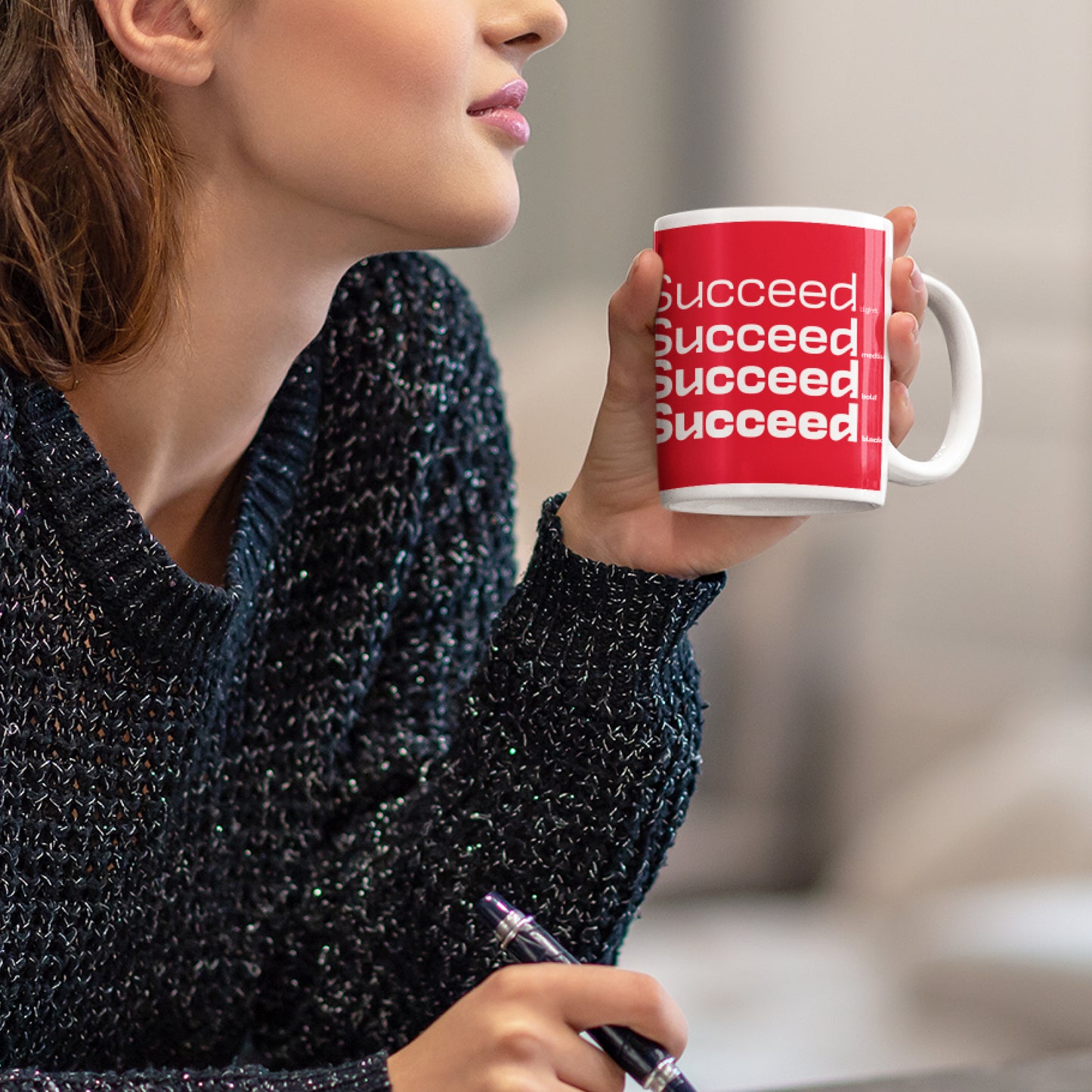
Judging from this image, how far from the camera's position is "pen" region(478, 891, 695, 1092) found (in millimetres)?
652

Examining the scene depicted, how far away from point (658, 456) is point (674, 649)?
21cm

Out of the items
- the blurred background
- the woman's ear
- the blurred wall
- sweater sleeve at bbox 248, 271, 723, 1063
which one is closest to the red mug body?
sweater sleeve at bbox 248, 271, 723, 1063

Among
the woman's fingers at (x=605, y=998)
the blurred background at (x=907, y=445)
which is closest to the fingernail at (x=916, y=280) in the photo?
the woman's fingers at (x=605, y=998)

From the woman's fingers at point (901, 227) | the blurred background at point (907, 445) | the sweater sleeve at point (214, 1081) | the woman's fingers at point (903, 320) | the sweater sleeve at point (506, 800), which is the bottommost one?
the sweater sleeve at point (214, 1081)

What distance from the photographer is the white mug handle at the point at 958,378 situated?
2.48ft

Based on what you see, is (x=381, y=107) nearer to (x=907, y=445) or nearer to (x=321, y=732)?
(x=321, y=732)

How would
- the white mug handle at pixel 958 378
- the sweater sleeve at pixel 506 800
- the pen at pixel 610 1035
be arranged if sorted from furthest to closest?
the sweater sleeve at pixel 506 800, the white mug handle at pixel 958 378, the pen at pixel 610 1035

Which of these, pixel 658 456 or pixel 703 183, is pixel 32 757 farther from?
pixel 703 183

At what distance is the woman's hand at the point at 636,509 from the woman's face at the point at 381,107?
12 cm

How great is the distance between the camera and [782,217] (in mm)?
657

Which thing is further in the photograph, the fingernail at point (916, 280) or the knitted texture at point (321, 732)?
the knitted texture at point (321, 732)

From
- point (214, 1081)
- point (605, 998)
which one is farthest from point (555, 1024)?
point (214, 1081)

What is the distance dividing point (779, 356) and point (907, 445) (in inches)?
85.5

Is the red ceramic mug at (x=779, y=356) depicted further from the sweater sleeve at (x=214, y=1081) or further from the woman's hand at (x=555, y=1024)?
the sweater sleeve at (x=214, y=1081)
